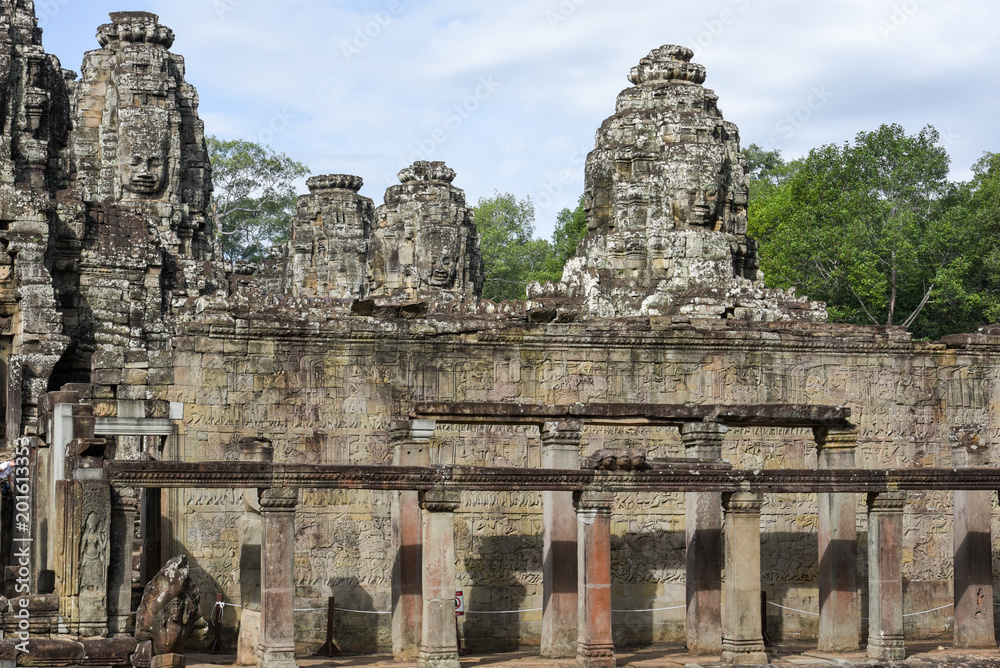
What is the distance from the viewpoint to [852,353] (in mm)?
21344

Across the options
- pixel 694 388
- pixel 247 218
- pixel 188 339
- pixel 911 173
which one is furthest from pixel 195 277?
pixel 247 218

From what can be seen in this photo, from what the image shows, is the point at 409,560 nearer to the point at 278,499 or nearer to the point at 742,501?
the point at 278,499

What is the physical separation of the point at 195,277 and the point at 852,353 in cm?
1459

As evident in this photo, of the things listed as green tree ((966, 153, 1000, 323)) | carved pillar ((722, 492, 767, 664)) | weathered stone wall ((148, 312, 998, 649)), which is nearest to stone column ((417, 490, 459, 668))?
weathered stone wall ((148, 312, 998, 649))

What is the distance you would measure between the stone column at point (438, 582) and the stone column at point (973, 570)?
742cm

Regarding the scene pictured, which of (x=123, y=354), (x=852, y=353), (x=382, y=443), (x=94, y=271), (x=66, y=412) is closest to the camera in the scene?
(x=66, y=412)

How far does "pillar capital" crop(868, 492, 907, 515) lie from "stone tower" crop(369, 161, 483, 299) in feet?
63.3

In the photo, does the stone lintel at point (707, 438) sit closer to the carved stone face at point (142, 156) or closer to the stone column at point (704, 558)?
the stone column at point (704, 558)

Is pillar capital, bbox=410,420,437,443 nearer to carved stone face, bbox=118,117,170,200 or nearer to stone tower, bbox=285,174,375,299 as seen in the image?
carved stone face, bbox=118,117,170,200

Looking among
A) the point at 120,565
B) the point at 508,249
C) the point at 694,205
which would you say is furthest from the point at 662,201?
the point at 508,249

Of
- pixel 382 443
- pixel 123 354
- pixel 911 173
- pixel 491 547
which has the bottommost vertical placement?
pixel 491 547

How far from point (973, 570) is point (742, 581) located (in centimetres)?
381

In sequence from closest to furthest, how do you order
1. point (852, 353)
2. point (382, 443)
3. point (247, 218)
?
point (382, 443) < point (852, 353) < point (247, 218)

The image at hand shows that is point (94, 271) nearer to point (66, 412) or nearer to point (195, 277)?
point (195, 277)
